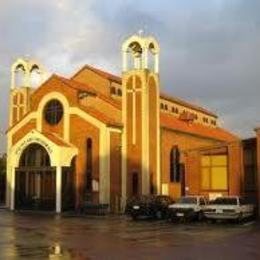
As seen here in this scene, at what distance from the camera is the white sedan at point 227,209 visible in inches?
1512

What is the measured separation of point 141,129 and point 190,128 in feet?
44.7

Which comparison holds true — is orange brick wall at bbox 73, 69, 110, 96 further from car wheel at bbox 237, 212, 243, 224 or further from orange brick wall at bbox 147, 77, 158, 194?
car wheel at bbox 237, 212, 243, 224

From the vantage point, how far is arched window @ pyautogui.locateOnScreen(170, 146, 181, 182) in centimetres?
5838

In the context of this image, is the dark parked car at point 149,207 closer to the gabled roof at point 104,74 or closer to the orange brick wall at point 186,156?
the orange brick wall at point 186,156

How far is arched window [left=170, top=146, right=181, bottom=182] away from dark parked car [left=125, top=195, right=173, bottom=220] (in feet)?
44.6

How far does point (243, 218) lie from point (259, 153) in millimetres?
5595

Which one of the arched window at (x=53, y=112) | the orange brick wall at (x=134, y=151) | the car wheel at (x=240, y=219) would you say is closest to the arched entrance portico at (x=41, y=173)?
the arched window at (x=53, y=112)

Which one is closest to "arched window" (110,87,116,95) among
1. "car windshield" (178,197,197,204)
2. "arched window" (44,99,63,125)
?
"arched window" (44,99,63,125)

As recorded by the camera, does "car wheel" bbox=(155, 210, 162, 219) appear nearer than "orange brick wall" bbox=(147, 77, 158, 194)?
Yes

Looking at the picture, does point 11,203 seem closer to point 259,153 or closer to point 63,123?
point 63,123

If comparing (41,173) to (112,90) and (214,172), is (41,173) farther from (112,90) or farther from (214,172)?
(214,172)

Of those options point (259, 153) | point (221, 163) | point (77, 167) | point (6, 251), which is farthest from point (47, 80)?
point (6, 251)

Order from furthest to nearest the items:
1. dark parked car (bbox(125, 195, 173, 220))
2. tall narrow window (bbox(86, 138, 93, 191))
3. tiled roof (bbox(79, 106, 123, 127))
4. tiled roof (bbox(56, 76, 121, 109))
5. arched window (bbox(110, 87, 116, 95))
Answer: arched window (bbox(110, 87, 116, 95)), tiled roof (bbox(56, 76, 121, 109)), tall narrow window (bbox(86, 138, 93, 191)), tiled roof (bbox(79, 106, 123, 127)), dark parked car (bbox(125, 195, 173, 220))

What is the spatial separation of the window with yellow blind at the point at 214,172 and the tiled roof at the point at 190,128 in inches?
385
